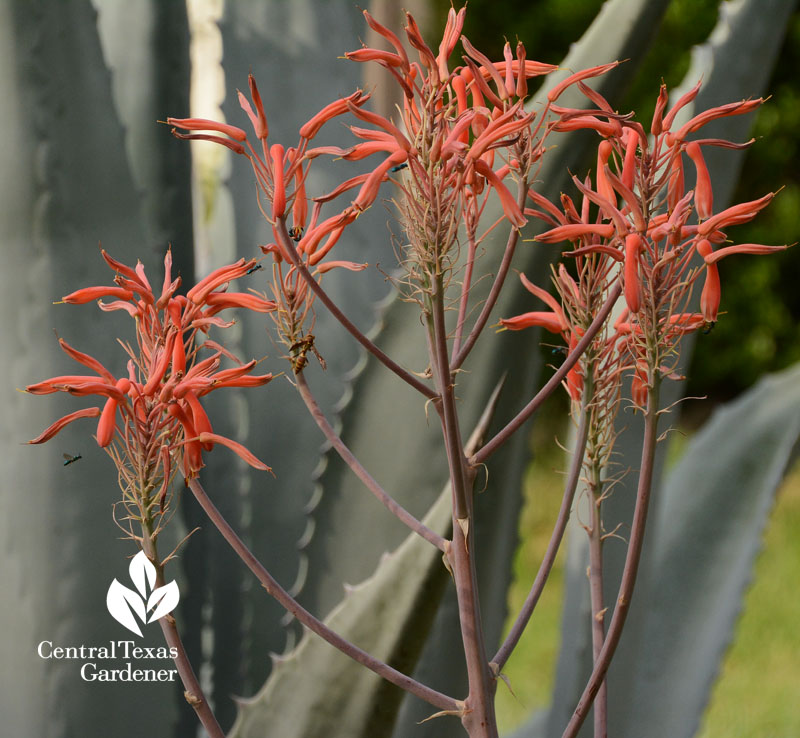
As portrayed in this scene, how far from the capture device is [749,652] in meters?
1.72

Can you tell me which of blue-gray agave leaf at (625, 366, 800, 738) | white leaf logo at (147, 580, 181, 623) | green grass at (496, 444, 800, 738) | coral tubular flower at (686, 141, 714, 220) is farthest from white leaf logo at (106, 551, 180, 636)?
green grass at (496, 444, 800, 738)

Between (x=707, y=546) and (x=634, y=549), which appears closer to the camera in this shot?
(x=634, y=549)

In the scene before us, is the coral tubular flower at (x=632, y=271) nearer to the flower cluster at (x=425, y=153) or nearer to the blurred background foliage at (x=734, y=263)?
the flower cluster at (x=425, y=153)

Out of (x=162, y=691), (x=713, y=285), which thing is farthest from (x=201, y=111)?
(x=713, y=285)

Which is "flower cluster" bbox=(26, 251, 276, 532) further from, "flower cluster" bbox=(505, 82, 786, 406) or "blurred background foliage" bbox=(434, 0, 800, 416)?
"blurred background foliage" bbox=(434, 0, 800, 416)

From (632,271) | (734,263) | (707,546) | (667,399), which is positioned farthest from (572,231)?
(734,263)

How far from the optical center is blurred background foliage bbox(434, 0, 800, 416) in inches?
91.7

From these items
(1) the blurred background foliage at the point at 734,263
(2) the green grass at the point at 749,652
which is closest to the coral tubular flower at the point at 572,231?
(2) the green grass at the point at 749,652

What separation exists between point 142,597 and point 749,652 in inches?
61.9

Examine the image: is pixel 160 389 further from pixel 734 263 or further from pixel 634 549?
pixel 734 263

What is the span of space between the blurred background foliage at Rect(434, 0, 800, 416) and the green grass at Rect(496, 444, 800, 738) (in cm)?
41

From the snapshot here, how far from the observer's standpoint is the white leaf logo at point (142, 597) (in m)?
0.34

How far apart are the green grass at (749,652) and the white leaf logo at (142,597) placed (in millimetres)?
822

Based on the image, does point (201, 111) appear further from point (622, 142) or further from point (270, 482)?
point (622, 142)
